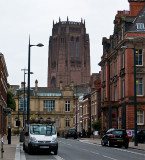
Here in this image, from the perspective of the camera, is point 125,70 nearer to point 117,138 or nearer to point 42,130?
point 117,138

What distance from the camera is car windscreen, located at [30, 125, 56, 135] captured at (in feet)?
95.6

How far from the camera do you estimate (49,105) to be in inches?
4601

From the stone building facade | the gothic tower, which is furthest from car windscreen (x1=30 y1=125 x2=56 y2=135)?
the gothic tower

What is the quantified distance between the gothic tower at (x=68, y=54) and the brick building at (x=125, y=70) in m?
96.9

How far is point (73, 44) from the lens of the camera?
17038cm

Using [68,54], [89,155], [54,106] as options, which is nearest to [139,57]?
[89,155]

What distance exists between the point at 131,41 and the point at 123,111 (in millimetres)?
8506

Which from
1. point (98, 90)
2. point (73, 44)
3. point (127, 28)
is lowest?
point (98, 90)

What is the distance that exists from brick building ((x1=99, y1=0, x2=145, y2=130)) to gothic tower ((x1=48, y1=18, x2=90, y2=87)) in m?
96.9

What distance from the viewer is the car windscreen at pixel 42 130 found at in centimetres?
2914

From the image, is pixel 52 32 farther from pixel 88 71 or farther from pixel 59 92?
pixel 59 92

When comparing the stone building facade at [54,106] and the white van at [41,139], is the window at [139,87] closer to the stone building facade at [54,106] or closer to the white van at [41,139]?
the white van at [41,139]

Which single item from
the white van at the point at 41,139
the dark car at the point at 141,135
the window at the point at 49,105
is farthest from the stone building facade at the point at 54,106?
the white van at the point at 41,139

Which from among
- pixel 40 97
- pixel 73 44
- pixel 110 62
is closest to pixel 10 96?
pixel 40 97
